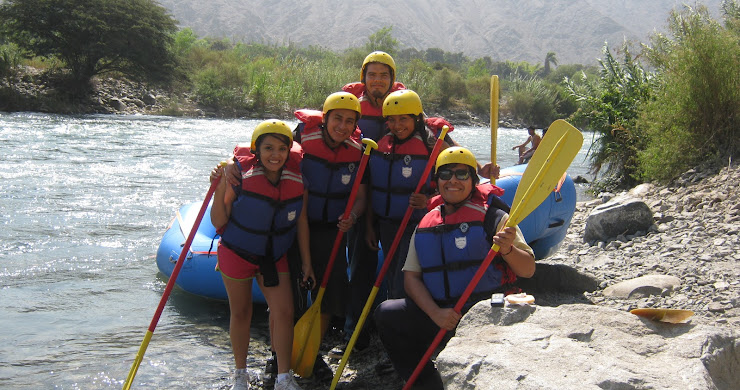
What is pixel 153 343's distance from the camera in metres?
4.39

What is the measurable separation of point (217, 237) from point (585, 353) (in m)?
3.27

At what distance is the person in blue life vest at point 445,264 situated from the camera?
119 inches

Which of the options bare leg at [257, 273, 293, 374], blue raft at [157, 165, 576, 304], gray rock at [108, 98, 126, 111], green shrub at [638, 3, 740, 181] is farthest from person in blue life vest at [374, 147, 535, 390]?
gray rock at [108, 98, 126, 111]

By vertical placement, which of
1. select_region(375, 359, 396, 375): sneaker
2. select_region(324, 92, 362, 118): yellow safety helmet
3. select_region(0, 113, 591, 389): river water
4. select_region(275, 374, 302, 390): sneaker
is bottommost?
select_region(0, 113, 591, 389): river water

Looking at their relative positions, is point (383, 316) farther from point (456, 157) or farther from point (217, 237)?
point (217, 237)

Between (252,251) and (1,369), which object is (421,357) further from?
(1,369)

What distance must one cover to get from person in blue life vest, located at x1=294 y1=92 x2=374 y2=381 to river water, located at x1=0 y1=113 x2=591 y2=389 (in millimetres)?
730

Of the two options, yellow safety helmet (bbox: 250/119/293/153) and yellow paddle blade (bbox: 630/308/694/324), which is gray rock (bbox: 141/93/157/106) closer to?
yellow safety helmet (bbox: 250/119/293/153)

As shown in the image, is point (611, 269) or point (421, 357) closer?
point (421, 357)

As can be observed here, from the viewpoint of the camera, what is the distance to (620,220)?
6168mm

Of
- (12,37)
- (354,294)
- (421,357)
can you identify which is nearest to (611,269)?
(354,294)

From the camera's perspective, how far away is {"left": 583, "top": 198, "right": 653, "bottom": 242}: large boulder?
20.1 feet

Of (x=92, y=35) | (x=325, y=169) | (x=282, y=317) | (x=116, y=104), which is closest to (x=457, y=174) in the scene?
(x=325, y=169)

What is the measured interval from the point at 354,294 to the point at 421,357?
936 mm
